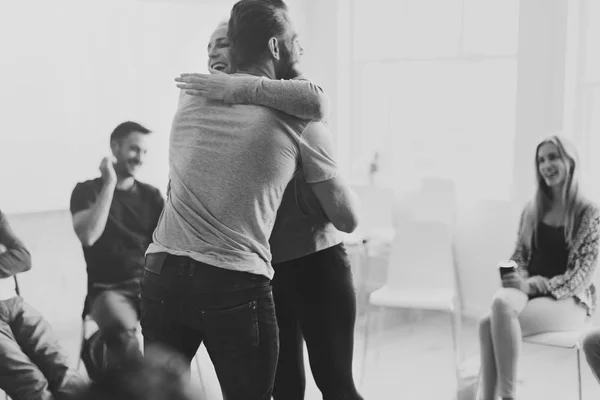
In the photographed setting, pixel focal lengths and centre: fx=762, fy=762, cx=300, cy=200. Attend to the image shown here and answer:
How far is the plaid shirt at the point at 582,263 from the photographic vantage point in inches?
120

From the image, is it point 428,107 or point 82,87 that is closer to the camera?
point 82,87

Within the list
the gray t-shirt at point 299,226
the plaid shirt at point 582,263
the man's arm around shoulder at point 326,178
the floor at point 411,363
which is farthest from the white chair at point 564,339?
the man's arm around shoulder at point 326,178

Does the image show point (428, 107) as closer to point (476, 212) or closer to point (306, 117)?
point (476, 212)

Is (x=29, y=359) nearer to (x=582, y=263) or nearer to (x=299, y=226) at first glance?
(x=299, y=226)

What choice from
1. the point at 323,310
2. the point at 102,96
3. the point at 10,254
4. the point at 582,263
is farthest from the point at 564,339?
the point at 102,96

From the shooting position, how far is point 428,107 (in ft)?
16.5

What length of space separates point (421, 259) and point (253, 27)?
2.48 m

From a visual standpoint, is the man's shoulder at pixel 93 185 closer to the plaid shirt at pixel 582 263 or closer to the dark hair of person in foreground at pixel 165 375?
the dark hair of person in foreground at pixel 165 375

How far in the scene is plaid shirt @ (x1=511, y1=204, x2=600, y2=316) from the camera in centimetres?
305

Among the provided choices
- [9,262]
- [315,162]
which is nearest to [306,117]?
[315,162]

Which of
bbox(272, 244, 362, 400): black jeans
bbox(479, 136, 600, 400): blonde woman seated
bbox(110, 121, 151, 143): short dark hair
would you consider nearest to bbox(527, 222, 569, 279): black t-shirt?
bbox(479, 136, 600, 400): blonde woman seated

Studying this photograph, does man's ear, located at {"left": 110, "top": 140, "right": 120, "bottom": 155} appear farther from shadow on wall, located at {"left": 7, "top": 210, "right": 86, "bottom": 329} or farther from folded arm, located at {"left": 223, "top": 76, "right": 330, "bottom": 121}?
folded arm, located at {"left": 223, "top": 76, "right": 330, "bottom": 121}

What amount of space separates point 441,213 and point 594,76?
113cm

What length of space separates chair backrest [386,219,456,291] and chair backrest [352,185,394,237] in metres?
0.87
